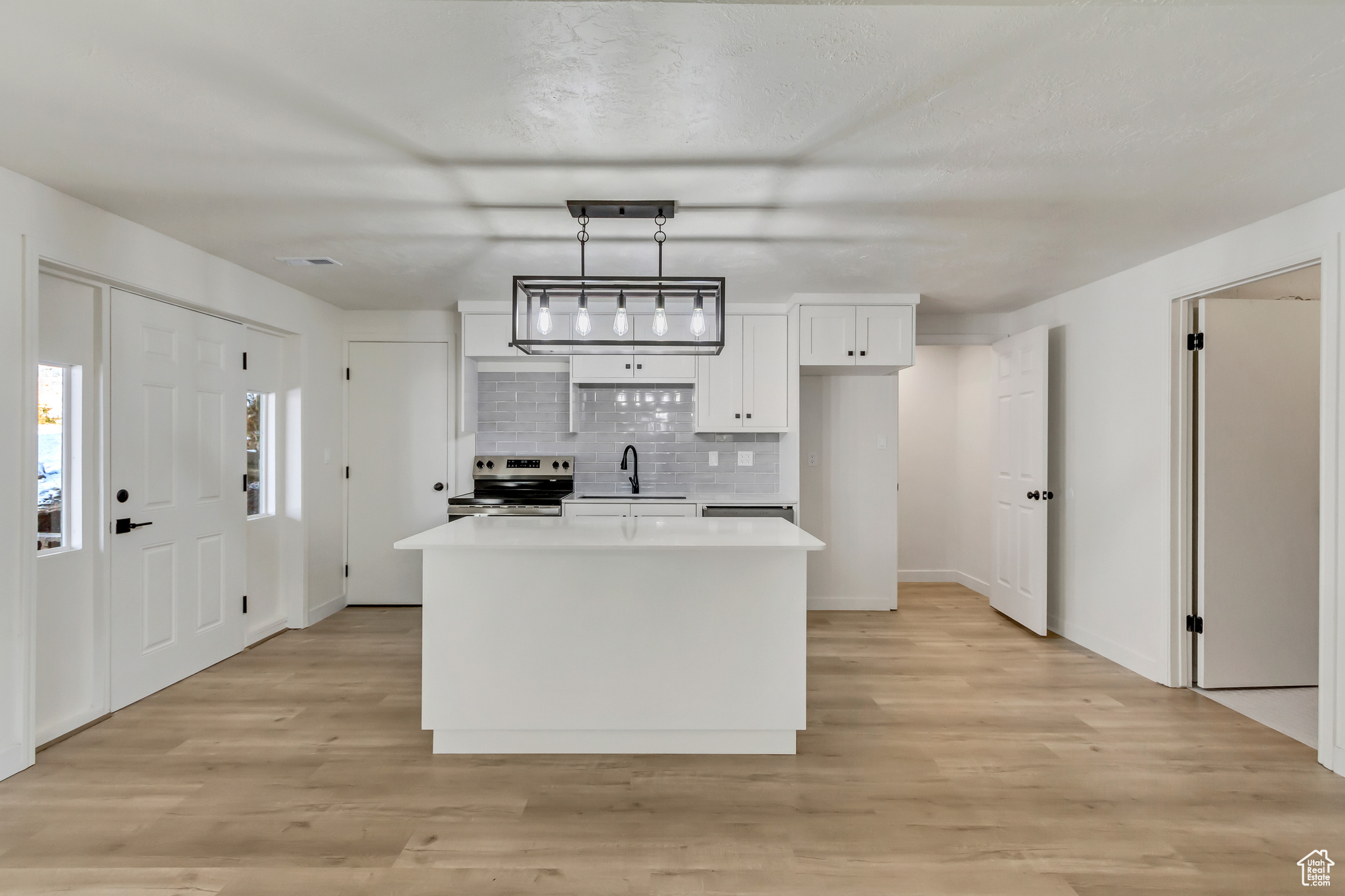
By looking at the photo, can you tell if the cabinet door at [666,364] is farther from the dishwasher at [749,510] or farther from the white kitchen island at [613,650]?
the white kitchen island at [613,650]

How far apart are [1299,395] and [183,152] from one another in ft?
17.7

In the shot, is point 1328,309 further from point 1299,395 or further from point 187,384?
point 187,384

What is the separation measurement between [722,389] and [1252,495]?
3200 millimetres

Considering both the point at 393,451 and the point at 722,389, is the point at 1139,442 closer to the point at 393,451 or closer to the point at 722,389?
the point at 722,389

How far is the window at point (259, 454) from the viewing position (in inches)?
171

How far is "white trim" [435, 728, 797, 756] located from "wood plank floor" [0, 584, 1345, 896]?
0.19 feet

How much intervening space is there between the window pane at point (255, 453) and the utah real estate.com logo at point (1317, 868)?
5.29 m

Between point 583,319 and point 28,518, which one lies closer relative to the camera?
point 28,518

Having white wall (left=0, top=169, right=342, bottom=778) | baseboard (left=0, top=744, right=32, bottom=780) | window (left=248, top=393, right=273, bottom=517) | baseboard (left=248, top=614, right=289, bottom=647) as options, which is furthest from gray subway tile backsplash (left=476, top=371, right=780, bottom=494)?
baseboard (left=0, top=744, right=32, bottom=780)

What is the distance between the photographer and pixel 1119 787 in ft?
8.32

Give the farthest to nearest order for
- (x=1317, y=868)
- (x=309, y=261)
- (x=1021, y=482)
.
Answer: (x=1021, y=482), (x=309, y=261), (x=1317, y=868)

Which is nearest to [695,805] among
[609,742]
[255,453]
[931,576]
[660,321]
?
[609,742]

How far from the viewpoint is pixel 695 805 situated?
95.8 inches

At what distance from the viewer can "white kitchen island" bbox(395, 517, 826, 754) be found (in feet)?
9.30
